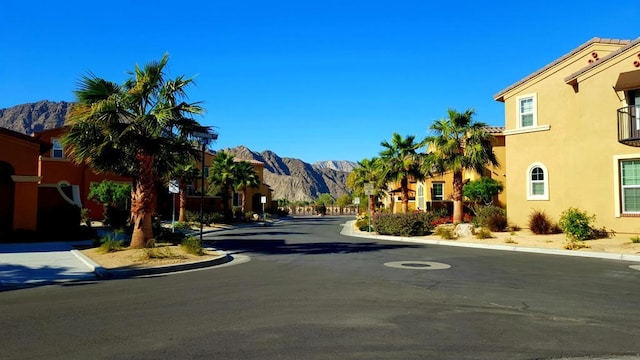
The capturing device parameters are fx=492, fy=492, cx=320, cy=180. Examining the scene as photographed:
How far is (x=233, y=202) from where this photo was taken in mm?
60625

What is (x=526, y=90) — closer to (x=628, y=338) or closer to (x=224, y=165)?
(x=628, y=338)

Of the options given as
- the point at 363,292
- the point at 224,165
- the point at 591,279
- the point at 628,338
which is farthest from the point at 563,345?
the point at 224,165

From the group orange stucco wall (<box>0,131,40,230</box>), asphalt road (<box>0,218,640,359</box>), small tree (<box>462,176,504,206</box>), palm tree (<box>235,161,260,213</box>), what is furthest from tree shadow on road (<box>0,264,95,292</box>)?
palm tree (<box>235,161,260,213</box>)

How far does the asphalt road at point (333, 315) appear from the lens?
5750 mm

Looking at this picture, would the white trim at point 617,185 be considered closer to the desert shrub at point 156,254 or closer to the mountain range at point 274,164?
the desert shrub at point 156,254

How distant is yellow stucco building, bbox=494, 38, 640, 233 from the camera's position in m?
19.4

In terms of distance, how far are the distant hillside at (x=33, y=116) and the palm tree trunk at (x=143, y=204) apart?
6492 inches

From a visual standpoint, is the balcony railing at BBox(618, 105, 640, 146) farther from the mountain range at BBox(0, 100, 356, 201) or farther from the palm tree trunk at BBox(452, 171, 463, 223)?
the mountain range at BBox(0, 100, 356, 201)

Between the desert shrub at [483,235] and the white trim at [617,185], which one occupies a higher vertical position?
the white trim at [617,185]

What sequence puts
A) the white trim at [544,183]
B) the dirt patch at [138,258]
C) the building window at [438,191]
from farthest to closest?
the building window at [438,191] < the white trim at [544,183] < the dirt patch at [138,258]

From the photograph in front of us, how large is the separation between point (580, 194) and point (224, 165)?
31.9 meters

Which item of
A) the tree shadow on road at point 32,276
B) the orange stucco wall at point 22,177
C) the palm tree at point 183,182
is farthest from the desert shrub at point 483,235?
the palm tree at point 183,182

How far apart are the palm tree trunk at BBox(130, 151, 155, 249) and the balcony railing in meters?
17.4

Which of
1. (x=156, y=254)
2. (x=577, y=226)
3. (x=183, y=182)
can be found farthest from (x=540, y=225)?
(x=183, y=182)
